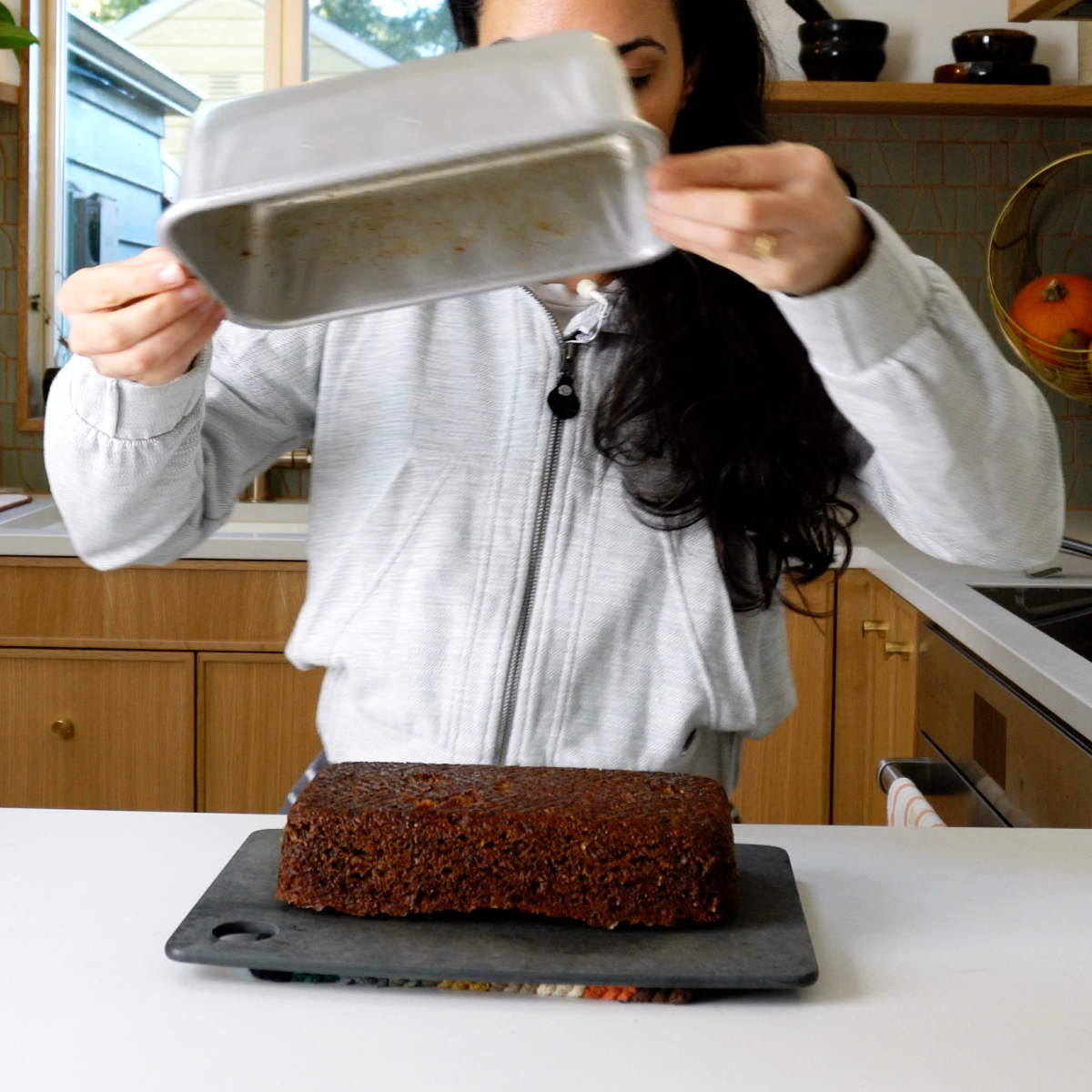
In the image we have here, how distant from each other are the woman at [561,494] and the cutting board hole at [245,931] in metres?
0.30

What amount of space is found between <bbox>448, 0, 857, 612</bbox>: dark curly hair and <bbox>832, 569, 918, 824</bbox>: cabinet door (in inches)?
42.8

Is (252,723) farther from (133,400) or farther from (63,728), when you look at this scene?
(133,400)

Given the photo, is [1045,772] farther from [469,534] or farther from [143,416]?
[143,416]

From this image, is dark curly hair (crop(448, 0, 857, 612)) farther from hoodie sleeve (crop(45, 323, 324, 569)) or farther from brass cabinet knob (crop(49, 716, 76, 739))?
brass cabinet knob (crop(49, 716, 76, 739))

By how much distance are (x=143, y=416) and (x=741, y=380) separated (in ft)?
1.47

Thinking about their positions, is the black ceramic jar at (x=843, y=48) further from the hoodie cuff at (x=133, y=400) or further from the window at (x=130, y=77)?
the hoodie cuff at (x=133, y=400)

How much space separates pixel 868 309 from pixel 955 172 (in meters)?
2.14

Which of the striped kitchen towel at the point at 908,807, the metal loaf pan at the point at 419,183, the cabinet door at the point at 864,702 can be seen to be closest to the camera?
the metal loaf pan at the point at 419,183

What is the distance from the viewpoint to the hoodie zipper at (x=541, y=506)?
1027mm

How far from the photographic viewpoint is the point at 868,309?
0.76m

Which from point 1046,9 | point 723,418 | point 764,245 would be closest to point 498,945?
point 764,245

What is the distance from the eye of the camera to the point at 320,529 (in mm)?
1106

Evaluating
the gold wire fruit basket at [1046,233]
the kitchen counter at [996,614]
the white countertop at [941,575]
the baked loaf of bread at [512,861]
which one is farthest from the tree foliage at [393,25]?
the baked loaf of bread at [512,861]

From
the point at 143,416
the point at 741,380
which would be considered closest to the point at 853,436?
the point at 741,380
